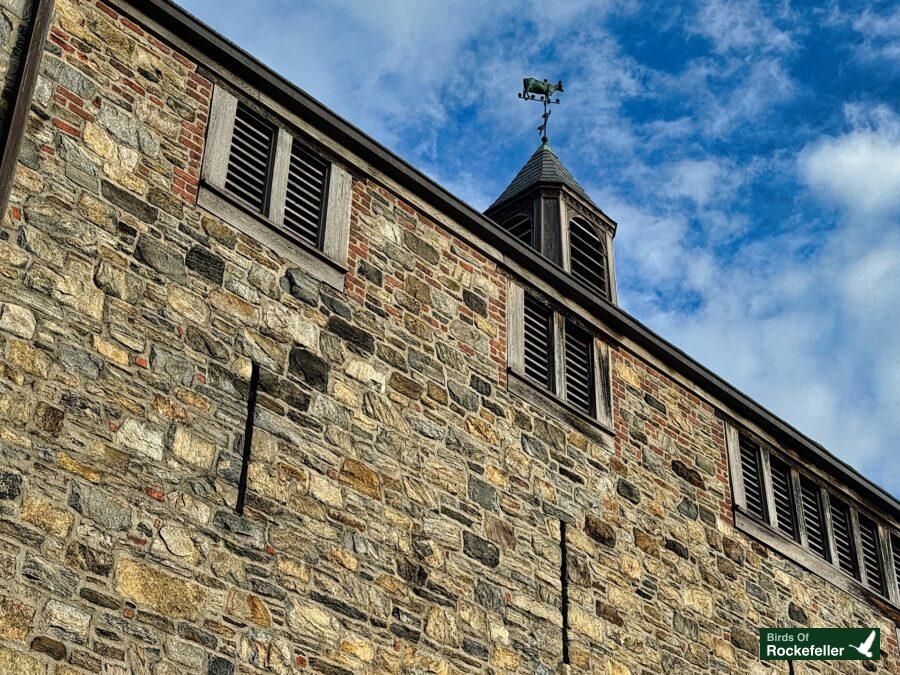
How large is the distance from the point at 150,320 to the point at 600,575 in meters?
4.88

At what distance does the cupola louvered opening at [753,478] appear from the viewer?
15.3 meters

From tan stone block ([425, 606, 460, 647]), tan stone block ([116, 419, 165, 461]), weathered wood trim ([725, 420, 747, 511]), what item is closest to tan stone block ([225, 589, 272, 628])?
tan stone block ([116, 419, 165, 461])

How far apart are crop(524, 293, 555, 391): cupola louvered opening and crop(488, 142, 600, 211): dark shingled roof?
2.86m

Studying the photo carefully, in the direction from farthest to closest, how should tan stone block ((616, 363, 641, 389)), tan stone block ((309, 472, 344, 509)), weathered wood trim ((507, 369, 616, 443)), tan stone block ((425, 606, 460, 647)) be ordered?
tan stone block ((616, 363, 641, 389)) → weathered wood trim ((507, 369, 616, 443)) → tan stone block ((425, 606, 460, 647)) → tan stone block ((309, 472, 344, 509))

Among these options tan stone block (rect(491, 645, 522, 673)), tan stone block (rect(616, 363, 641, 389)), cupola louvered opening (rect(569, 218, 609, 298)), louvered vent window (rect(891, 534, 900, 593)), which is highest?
cupola louvered opening (rect(569, 218, 609, 298))

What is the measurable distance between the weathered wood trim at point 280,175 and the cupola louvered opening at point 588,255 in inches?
173

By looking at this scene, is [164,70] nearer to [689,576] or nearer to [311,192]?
[311,192]

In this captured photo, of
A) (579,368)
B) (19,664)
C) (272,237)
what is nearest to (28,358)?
(19,664)

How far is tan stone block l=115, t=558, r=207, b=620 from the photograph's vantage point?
926cm

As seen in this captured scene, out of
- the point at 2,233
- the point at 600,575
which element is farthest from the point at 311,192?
the point at 600,575

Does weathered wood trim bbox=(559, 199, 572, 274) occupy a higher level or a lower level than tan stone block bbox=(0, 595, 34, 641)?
higher

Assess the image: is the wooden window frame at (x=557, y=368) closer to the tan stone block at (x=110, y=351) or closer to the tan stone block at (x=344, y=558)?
the tan stone block at (x=344, y=558)

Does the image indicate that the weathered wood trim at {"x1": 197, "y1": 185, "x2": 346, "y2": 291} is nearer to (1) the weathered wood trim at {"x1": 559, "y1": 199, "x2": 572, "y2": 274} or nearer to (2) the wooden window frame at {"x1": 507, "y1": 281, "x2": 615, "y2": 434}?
(2) the wooden window frame at {"x1": 507, "y1": 281, "x2": 615, "y2": 434}

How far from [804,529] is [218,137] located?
26.6 ft
